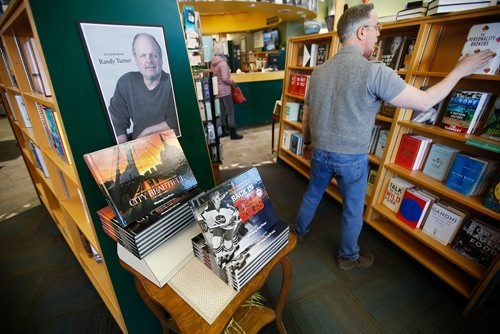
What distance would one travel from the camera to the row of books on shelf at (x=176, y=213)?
75 centimetres

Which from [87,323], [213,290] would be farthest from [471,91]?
[87,323]

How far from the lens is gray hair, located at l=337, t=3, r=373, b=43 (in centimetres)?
126

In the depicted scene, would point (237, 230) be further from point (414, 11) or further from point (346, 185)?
point (414, 11)

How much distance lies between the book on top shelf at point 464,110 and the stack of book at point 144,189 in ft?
5.50

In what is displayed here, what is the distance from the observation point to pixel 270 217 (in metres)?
0.90

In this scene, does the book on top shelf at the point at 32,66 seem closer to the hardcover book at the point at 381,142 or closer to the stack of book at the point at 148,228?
the stack of book at the point at 148,228

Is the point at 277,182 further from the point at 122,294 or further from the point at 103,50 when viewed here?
the point at 103,50

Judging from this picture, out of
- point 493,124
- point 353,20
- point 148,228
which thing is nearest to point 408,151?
point 493,124

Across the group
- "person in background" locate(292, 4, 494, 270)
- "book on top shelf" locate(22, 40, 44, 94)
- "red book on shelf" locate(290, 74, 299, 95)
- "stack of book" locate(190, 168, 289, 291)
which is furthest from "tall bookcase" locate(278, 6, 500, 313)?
"book on top shelf" locate(22, 40, 44, 94)

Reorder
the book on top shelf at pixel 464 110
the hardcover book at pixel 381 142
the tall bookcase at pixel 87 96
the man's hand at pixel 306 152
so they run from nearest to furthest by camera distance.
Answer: the tall bookcase at pixel 87 96
the book on top shelf at pixel 464 110
the hardcover book at pixel 381 142
the man's hand at pixel 306 152

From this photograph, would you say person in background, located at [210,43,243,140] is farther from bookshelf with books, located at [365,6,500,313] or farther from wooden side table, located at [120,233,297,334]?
wooden side table, located at [120,233,297,334]

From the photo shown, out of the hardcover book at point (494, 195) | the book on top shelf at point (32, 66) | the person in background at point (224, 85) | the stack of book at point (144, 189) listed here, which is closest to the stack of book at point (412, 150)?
the hardcover book at point (494, 195)

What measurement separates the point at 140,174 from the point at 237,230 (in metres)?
0.41

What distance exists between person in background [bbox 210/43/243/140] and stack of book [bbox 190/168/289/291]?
11.4 feet
